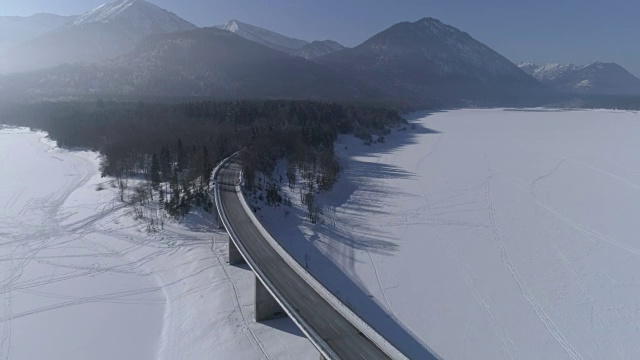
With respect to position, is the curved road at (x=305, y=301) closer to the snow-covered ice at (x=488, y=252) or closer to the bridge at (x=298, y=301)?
the bridge at (x=298, y=301)

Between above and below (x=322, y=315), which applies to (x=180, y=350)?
below

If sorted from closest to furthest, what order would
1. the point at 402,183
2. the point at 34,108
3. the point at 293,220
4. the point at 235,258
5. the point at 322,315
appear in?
the point at 322,315, the point at 235,258, the point at 293,220, the point at 402,183, the point at 34,108

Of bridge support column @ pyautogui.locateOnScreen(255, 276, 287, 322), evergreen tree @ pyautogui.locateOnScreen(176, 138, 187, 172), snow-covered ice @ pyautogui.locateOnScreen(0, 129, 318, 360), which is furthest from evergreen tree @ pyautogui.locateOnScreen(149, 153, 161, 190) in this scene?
bridge support column @ pyautogui.locateOnScreen(255, 276, 287, 322)

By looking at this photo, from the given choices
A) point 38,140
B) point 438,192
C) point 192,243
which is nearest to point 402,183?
point 438,192

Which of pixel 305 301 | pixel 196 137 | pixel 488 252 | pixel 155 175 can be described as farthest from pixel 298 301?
pixel 196 137

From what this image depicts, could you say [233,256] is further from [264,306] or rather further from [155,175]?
[155,175]

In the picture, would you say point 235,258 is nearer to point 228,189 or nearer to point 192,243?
point 192,243
